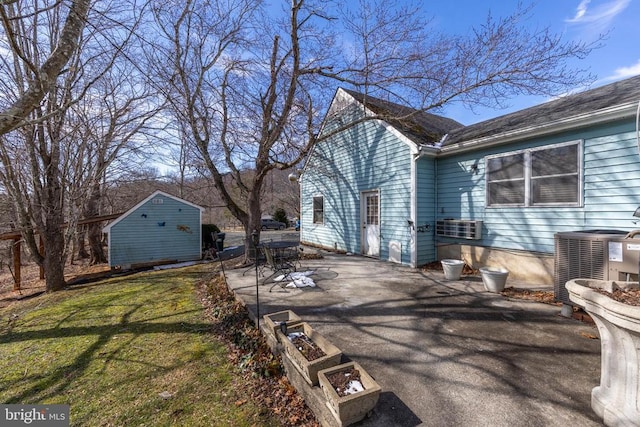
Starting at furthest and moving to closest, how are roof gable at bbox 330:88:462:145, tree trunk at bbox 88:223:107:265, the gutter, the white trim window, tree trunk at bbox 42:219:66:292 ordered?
tree trunk at bbox 88:223:107:265 → tree trunk at bbox 42:219:66:292 → roof gable at bbox 330:88:462:145 → the white trim window → the gutter

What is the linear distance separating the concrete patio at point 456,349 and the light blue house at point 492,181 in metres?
1.40

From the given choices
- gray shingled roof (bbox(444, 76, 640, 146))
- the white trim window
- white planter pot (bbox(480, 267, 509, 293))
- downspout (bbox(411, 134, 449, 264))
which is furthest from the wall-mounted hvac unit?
gray shingled roof (bbox(444, 76, 640, 146))

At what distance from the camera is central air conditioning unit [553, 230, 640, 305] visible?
10.6ft

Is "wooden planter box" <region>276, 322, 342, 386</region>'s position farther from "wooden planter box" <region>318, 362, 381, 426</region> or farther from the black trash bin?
the black trash bin

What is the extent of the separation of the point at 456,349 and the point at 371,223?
5877 millimetres

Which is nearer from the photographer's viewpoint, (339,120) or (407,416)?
(407,416)

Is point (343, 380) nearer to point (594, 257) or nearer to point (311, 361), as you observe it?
point (311, 361)

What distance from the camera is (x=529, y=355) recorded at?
9.37 ft

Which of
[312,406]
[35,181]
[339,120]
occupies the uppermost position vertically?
[339,120]

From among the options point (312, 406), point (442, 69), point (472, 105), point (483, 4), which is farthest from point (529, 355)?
point (483, 4)

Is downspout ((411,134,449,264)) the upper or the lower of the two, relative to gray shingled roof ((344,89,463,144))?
lower

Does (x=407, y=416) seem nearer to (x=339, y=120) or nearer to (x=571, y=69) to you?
(x=571, y=69)

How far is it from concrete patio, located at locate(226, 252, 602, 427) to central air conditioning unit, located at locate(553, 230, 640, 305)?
2.09 feet

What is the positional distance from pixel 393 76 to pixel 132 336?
325 inches
